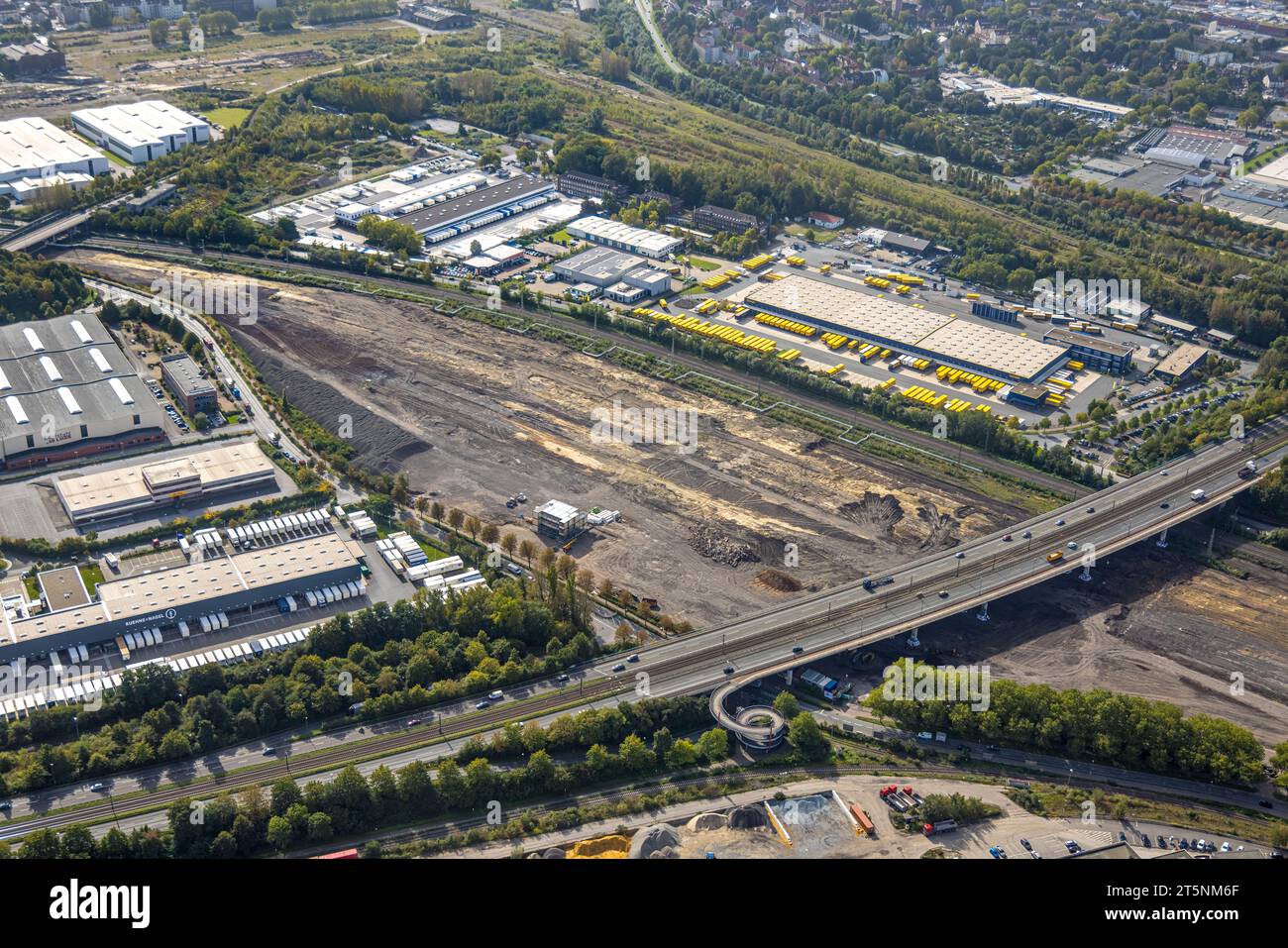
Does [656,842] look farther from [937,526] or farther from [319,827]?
[937,526]

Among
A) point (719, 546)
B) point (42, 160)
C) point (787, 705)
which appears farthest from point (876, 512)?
point (42, 160)

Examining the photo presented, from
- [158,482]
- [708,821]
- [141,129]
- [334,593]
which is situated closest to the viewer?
[708,821]

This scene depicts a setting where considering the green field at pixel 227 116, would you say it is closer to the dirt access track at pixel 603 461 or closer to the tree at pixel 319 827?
the dirt access track at pixel 603 461

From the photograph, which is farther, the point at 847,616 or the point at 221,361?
the point at 221,361

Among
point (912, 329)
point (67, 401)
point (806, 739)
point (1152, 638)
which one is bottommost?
point (1152, 638)

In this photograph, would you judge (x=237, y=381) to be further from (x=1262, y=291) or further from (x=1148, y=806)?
(x=1262, y=291)

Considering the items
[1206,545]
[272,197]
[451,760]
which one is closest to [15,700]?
[451,760]
